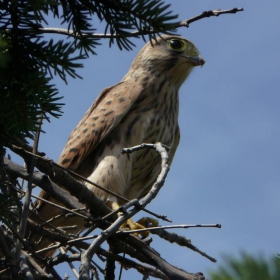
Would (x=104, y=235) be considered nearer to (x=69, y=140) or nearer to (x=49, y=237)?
(x=49, y=237)

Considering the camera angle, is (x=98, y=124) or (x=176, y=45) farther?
(x=176, y=45)

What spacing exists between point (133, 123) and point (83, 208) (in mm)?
1935

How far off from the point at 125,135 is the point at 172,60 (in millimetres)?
1248

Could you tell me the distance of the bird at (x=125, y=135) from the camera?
5121 millimetres

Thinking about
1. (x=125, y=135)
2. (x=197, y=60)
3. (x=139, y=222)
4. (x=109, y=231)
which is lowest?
(x=109, y=231)

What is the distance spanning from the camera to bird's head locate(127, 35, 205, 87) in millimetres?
6008

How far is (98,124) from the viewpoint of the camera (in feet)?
17.7

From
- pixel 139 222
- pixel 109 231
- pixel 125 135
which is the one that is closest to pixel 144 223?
pixel 139 222

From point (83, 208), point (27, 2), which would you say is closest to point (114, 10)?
point (27, 2)

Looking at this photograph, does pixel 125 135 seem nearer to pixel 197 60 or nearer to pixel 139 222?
pixel 139 222

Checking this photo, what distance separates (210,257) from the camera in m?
2.95

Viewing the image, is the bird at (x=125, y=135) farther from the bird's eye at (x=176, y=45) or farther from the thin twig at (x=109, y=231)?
the thin twig at (x=109, y=231)

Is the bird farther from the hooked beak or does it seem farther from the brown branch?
the brown branch

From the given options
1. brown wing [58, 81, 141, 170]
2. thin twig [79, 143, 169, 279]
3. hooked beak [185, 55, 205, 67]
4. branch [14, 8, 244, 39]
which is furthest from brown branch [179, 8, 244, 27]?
hooked beak [185, 55, 205, 67]
